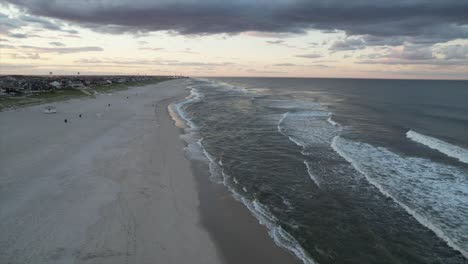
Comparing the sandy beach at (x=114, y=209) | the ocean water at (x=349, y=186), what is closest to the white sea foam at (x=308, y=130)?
the ocean water at (x=349, y=186)

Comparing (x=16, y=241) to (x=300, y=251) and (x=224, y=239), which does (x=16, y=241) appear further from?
(x=300, y=251)

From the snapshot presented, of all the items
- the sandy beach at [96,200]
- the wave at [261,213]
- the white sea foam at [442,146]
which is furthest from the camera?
the white sea foam at [442,146]

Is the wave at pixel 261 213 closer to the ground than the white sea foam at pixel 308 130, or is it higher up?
closer to the ground

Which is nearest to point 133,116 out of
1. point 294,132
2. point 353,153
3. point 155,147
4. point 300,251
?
point 155,147

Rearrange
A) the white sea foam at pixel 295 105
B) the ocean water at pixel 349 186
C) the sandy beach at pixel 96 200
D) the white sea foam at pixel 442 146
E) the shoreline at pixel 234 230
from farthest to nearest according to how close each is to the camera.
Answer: the white sea foam at pixel 295 105 < the white sea foam at pixel 442 146 < the ocean water at pixel 349 186 < the shoreline at pixel 234 230 < the sandy beach at pixel 96 200

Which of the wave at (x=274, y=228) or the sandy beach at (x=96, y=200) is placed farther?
the wave at (x=274, y=228)

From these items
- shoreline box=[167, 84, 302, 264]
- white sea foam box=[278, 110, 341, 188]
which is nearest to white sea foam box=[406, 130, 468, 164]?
white sea foam box=[278, 110, 341, 188]

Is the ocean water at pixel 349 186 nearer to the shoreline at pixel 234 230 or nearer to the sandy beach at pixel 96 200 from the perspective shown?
the shoreline at pixel 234 230
